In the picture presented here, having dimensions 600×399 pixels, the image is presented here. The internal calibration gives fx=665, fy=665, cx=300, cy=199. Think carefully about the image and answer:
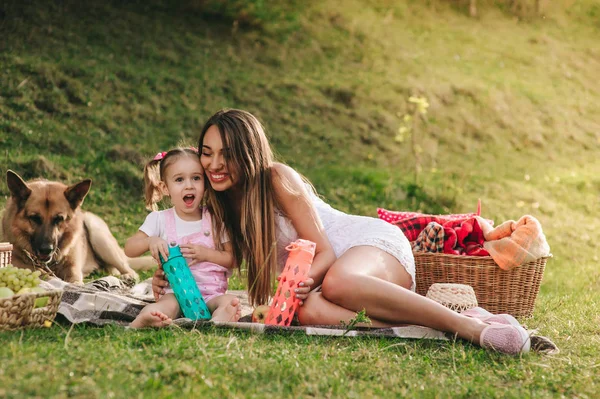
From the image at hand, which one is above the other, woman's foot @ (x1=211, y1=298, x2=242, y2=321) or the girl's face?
the girl's face

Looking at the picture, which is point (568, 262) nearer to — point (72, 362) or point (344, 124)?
point (344, 124)

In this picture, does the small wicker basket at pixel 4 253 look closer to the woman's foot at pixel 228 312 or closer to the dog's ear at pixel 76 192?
the dog's ear at pixel 76 192

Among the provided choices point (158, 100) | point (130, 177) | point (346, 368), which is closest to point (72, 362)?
point (346, 368)

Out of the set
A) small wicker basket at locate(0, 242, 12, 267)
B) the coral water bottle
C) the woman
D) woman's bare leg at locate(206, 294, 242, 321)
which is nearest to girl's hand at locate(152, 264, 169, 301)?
the woman

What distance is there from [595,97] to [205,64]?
7738mm

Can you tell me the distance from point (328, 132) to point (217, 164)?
6.46 metres

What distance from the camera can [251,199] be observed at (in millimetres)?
3838

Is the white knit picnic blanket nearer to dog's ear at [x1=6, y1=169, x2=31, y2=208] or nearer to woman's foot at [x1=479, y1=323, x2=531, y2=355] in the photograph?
woman's foot at [x1=479, y1=323, x2=531, y2=355]

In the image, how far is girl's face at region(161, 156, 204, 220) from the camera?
391 cm

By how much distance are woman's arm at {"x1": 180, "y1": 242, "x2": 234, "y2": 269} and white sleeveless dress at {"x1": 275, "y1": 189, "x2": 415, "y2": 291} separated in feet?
1.09

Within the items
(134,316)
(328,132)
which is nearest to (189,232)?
(134,316)

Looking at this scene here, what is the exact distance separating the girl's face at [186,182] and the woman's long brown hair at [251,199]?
87mm

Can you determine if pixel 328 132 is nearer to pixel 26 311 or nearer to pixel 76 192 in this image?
pixel 76 192

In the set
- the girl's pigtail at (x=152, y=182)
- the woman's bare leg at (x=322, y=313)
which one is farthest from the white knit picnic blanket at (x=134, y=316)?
the girl's pigtail at (x=152, y=182)
